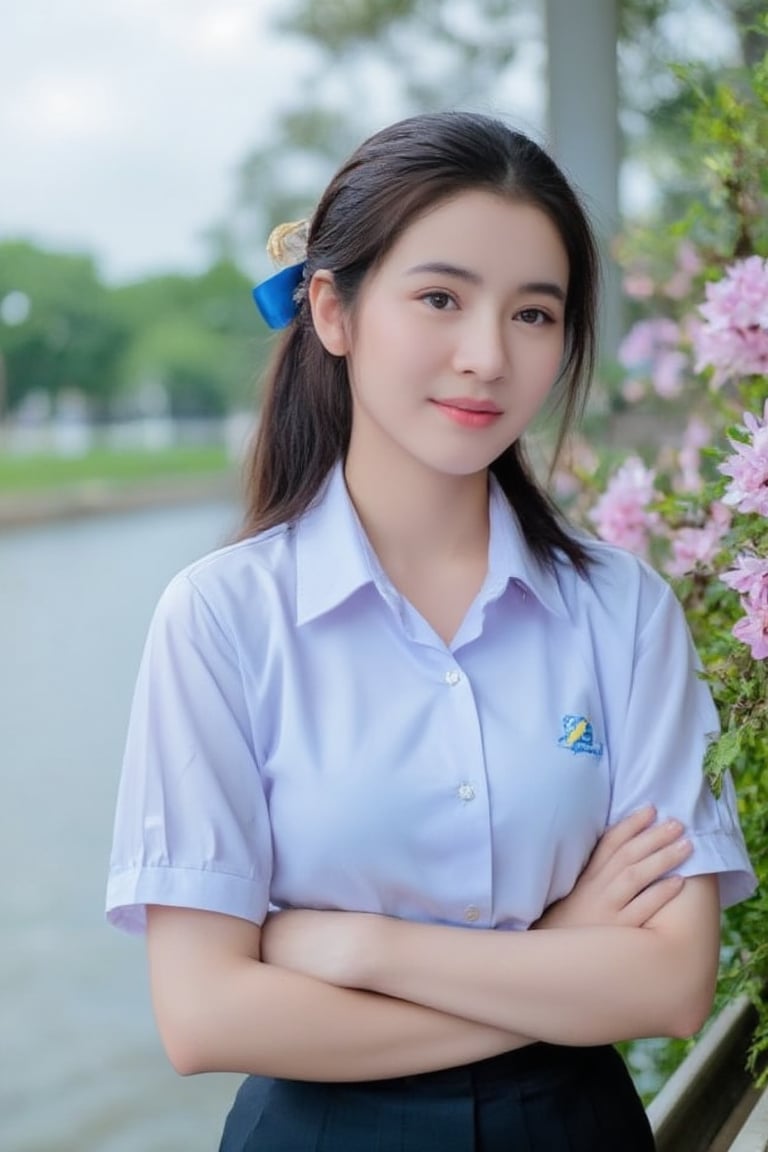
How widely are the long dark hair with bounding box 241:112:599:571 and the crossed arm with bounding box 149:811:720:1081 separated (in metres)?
0.28

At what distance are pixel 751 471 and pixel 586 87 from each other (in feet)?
7.56

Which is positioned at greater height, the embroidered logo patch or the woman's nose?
the woman's nose

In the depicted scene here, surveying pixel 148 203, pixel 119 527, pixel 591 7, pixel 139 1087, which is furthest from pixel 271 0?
pixel 119 527

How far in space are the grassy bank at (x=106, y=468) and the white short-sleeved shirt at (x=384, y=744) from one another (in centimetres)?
702

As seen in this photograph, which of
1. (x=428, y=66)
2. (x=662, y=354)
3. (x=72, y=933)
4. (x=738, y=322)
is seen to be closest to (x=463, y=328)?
(x=738, y=322)

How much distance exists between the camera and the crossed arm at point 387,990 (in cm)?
92

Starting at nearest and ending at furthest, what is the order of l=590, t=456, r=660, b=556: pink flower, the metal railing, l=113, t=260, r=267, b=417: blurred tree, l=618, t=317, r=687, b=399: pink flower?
the metal railing
l=590, t=456, r=660, b=556: pink flower
l=618, t=317, r=687, b=399: pink flower
l=113, t=260, r=267, b=417: blurred tree

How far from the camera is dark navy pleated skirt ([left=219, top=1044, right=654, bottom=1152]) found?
96 cm

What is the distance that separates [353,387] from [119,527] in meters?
10.1

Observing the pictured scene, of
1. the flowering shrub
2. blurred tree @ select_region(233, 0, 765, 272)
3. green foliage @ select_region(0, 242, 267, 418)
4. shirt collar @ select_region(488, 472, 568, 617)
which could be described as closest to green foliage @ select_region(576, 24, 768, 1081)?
the flowering shrub

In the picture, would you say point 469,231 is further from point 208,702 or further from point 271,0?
point 271,0

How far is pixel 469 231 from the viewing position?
0.97 meters

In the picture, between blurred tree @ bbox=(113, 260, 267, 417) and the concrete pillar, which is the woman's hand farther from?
blurred tree @ bbox=(113, 260, 267, 417)

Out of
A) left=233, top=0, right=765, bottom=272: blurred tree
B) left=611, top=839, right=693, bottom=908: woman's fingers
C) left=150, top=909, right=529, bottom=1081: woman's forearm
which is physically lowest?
left=150, top=909, right=529, bottom=1081: woman's forearm
